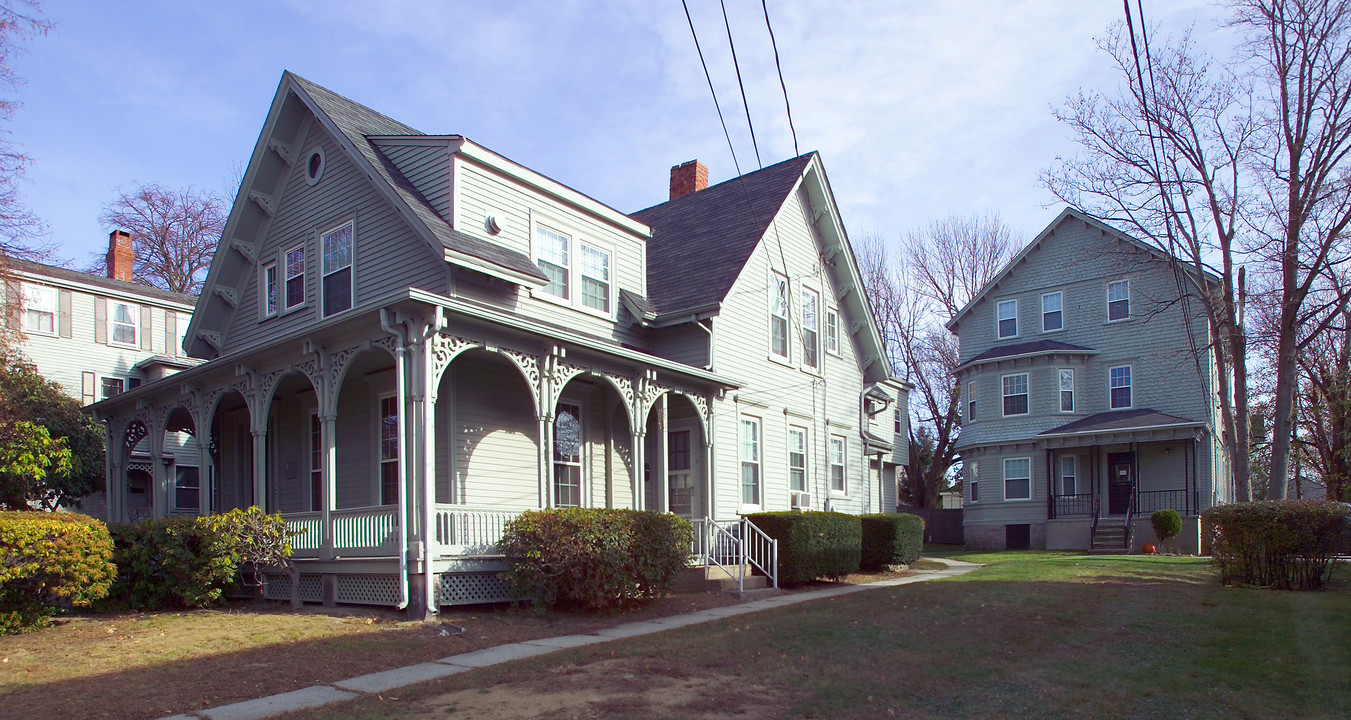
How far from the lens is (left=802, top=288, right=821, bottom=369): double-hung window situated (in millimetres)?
21500

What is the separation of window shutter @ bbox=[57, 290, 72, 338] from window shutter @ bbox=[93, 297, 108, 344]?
0.74 meters

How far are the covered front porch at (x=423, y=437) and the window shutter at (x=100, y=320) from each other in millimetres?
10424

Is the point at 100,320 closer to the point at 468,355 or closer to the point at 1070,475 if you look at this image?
the point at 468,355

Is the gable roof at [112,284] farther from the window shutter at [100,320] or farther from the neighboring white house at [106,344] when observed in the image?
the window shutter at [100,320]

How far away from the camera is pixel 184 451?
2750 centimetres

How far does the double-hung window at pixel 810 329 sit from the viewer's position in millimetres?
21500

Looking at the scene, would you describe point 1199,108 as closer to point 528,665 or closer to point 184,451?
point 528,665

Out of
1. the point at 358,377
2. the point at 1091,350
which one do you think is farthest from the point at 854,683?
the point at 1091,350

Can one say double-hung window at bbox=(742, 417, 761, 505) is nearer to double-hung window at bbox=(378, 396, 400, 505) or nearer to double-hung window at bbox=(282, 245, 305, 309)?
double-hung window at bbox=(378, 396, 400, 505)

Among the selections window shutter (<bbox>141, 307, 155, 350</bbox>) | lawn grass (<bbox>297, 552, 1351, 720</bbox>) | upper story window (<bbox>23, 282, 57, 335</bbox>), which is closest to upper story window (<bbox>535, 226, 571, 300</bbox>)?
lawn grass (<bbox>297, 552, 1351, 720</bbox>)

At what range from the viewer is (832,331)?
2273cm

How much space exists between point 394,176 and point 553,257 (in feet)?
9.53

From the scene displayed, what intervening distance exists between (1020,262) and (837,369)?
49.8 ft

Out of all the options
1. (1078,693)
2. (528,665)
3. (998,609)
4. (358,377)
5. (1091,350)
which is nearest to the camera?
(1078,693)
